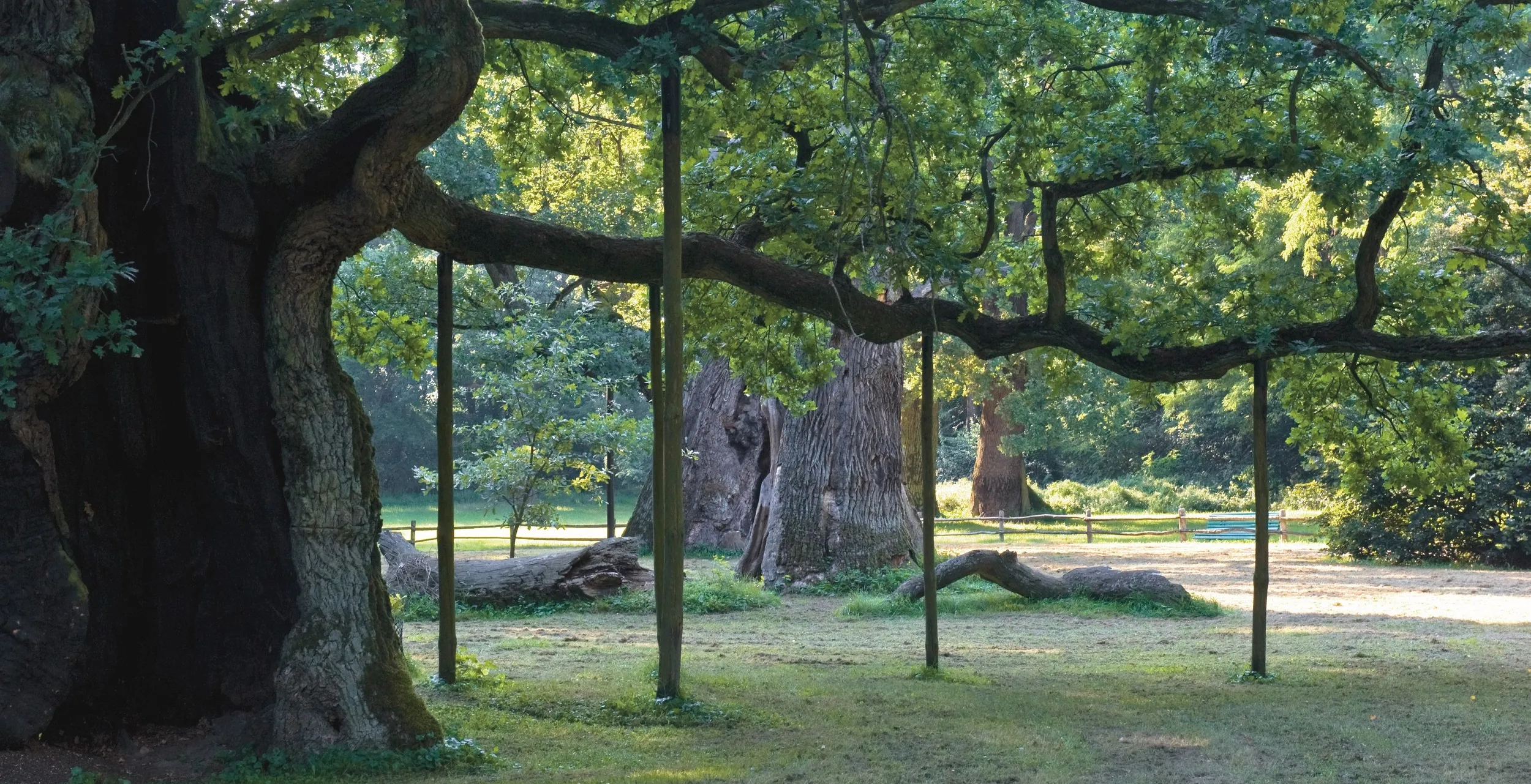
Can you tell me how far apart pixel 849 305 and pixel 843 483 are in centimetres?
997

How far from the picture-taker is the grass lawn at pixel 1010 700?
7539 mm

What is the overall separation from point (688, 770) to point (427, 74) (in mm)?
4001

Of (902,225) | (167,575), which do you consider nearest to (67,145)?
(167,575)

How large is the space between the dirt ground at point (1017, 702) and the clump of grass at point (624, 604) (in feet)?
1.43

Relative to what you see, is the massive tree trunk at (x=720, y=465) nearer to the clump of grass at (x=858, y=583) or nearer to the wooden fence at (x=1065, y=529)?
the wooden fence at (x=1065, y=529)

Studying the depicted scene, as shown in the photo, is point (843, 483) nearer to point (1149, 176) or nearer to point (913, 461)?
point (913, 461)

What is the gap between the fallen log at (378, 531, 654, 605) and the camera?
17406mm

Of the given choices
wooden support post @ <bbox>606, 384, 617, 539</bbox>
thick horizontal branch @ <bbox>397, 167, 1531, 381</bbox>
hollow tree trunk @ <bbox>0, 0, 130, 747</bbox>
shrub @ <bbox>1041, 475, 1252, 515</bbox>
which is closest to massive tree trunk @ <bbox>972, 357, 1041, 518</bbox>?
shrub @ <bbox>1041, 475, 1252, 515</bbox>

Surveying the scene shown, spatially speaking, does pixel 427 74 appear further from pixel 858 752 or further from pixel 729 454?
pixel 729 454

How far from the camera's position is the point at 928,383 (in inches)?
418

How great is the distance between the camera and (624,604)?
17516 millimetres

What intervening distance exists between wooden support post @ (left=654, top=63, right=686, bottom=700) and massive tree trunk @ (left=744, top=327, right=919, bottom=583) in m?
10.9

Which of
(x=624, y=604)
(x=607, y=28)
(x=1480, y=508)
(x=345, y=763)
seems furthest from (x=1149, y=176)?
(x=1480, y=508)

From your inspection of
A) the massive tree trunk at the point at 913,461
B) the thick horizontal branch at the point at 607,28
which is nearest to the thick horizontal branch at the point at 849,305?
the thick horizontal branch at the point at 607,28
